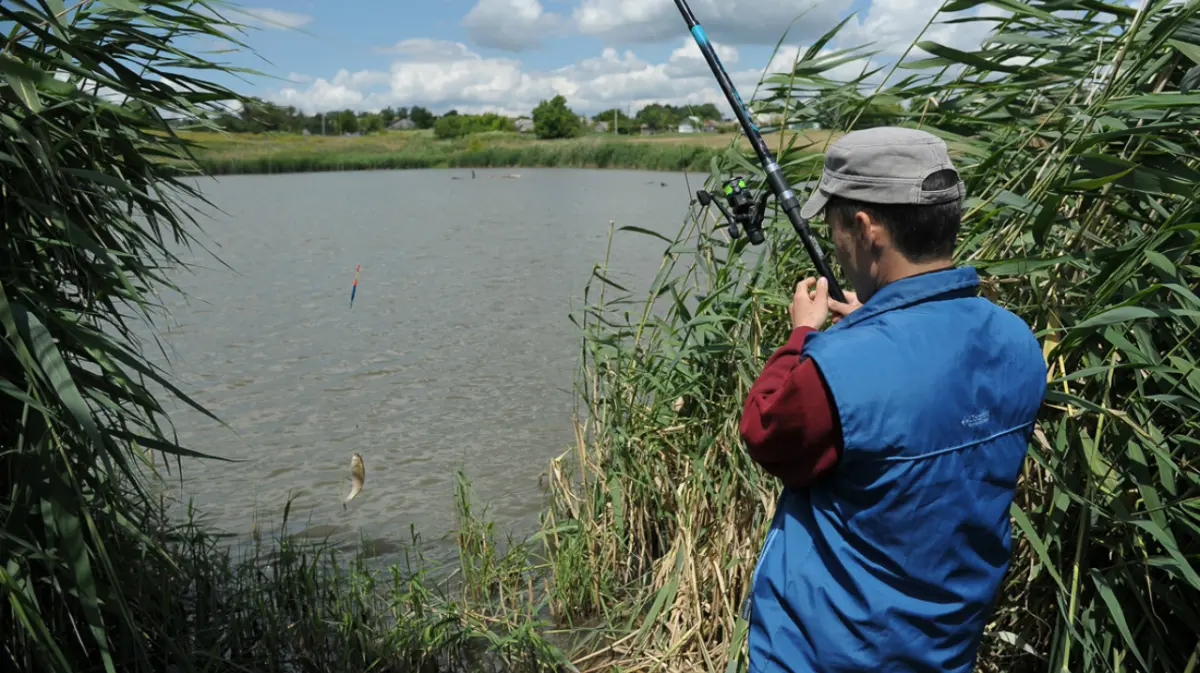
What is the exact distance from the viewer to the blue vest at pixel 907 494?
158cm

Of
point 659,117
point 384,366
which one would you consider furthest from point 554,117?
point 659,117

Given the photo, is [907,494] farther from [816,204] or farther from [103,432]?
[103,432]

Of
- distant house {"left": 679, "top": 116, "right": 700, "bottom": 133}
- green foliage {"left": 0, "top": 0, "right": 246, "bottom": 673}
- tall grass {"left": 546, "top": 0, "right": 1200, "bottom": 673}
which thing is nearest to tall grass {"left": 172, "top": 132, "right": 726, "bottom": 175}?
distant house {"left": 679, "top": 116, "right": 700, "bottom": 133}

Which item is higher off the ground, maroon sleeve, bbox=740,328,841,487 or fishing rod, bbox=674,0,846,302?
fishing rod, bbox=674,0,846,302

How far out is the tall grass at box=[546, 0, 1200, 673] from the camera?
8.32ft

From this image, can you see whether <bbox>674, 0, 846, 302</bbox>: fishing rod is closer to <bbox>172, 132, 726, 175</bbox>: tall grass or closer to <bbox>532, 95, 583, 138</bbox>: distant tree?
<bbox>172, 132, 726, 175</bbox>: tall grass

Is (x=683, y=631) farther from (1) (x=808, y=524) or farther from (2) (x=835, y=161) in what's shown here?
(2) (x=835, y=161)

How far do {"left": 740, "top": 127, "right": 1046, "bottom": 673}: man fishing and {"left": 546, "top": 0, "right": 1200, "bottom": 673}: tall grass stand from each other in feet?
2.79

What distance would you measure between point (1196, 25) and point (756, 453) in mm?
2142

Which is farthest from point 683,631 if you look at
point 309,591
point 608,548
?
point 309,591

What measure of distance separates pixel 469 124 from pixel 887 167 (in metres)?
99.2

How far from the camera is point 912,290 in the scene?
1681 millimetres

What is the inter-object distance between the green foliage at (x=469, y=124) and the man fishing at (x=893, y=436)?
269ft

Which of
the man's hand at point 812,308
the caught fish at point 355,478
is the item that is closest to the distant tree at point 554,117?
the caught fish at point 355,478
